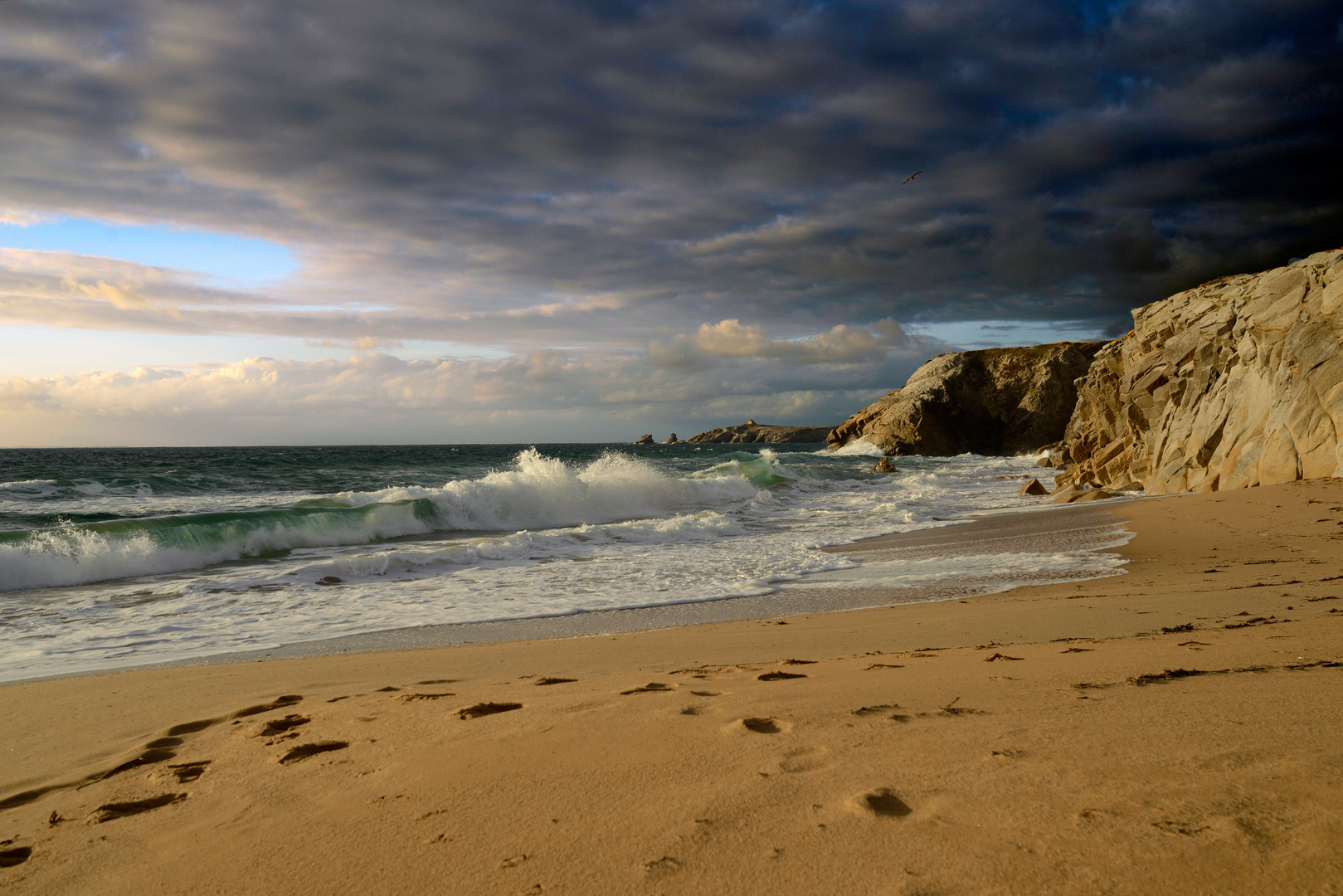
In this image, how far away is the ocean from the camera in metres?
6.71

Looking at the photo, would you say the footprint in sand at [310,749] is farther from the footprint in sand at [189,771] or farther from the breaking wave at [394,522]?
the breaking wave at [394,522]

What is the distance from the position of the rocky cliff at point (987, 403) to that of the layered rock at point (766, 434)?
66.1m

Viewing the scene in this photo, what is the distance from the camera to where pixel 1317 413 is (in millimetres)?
11484

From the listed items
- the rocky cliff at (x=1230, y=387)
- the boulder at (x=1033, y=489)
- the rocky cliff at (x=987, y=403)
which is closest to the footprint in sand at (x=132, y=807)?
the rocky cliff at (x=1230, y=387)

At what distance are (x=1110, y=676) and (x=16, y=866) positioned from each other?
442cm

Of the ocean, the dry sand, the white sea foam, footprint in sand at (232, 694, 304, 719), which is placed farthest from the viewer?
the white sea foam

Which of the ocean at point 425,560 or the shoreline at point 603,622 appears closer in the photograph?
the shoreline at point 603,622

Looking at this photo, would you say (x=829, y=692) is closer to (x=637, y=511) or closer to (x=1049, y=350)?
(x=637, y=511)

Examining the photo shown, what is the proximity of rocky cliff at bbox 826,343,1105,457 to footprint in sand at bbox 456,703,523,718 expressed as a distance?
4548 centimetres

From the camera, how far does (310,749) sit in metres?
3.03

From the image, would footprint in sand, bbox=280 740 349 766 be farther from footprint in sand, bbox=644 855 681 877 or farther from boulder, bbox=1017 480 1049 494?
boulder, bbox=1017 480 1049 494

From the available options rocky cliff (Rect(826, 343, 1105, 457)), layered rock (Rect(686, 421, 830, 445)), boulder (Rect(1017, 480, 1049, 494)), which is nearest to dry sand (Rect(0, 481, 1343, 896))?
boulder (Rect(1017, 480, 1049, 494))

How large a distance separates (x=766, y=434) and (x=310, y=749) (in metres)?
116

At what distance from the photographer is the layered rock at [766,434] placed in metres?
117
